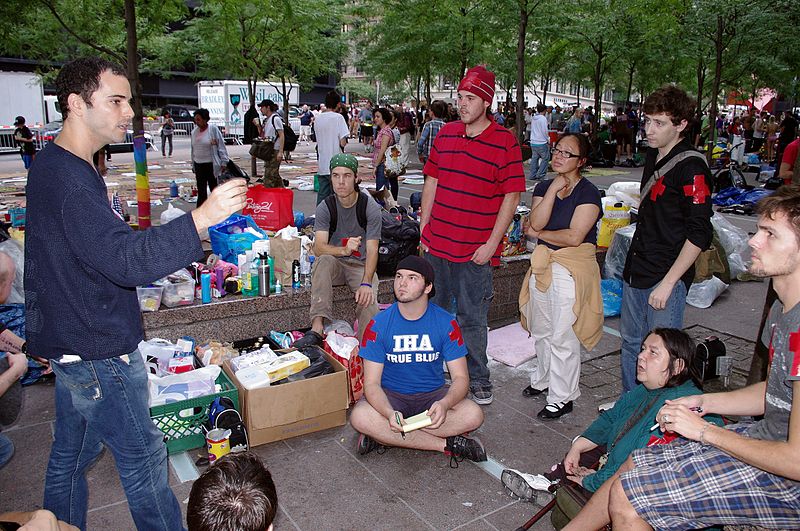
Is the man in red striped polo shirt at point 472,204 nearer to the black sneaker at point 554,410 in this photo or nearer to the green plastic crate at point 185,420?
the black sneaker at point 554,410

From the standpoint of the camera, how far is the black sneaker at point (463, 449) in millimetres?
4016

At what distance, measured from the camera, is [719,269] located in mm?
7852

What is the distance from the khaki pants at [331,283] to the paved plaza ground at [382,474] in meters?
1.17

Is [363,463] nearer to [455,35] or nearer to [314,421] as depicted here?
[314,421]

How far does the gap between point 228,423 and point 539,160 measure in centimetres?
1477

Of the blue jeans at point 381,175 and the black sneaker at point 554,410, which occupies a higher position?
the blue jeans at point 381,175

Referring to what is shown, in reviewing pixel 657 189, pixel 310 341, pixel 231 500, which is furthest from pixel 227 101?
pixel 231 500

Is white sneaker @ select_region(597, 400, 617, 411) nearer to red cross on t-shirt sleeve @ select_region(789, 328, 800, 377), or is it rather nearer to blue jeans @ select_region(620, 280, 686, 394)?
blue jeans @ select_region(620, 280, 686, 394)

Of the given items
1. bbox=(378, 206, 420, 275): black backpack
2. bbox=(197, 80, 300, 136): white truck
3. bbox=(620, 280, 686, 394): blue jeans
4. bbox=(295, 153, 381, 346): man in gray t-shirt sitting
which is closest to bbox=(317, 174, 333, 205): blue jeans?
bbox=(378, 206, 420, 275): black backpack

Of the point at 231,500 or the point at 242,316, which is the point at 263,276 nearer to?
the point at 242,316

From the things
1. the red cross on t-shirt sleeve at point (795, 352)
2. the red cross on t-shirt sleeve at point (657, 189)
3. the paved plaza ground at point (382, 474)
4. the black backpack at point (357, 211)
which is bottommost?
the paved plaza ground at point (382, 474)

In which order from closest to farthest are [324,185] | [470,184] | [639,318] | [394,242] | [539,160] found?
[639,318] → [470,184] → [394,242] → [324,185] → [539,160]

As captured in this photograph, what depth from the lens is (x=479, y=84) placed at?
4.40m

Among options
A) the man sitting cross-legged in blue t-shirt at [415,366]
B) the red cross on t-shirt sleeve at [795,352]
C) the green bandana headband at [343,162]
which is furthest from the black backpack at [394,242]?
the red cross on t-shirt sleeve at [795,352]
